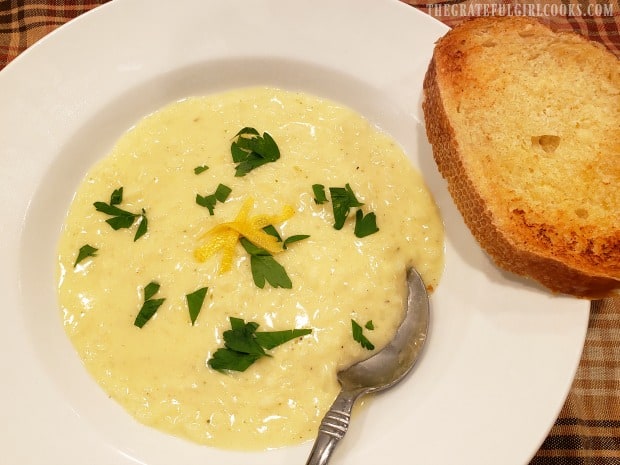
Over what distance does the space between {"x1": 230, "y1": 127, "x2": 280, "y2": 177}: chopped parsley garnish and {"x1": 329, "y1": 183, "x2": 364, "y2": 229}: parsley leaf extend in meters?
0.35

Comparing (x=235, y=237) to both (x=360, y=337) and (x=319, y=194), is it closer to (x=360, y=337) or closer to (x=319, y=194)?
(x=319, y=194)

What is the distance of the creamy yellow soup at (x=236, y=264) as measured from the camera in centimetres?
220

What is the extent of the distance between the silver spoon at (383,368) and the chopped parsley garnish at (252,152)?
921 mm

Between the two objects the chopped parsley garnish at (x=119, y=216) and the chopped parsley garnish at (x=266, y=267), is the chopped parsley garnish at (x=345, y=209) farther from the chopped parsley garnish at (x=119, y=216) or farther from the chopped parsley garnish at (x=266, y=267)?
the chopped parsley garnish at (x=119, y=216)

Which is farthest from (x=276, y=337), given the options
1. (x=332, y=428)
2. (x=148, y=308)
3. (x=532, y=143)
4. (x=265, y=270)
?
(x=532, y=143)

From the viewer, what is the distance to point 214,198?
8.11 ft

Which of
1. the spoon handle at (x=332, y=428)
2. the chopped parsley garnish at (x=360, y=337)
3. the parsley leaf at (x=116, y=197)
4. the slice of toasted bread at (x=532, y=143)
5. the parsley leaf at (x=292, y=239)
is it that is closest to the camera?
the spoon handle at (x=332, y=428)

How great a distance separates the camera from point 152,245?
2402mm

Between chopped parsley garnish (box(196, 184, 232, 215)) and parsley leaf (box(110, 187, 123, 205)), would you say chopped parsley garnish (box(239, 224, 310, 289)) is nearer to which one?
chopped parsley garnish (box(196, 184, 232, 215))

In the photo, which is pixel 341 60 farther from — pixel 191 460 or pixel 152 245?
pixel 191 460

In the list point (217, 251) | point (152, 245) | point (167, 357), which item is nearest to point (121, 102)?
point (152, 245)

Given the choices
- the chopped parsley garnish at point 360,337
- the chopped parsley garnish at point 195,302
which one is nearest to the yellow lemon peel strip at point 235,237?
the chopped parsley garnish at point 195,302

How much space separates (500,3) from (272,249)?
2056 mm

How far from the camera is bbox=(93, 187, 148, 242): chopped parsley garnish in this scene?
243 cm
